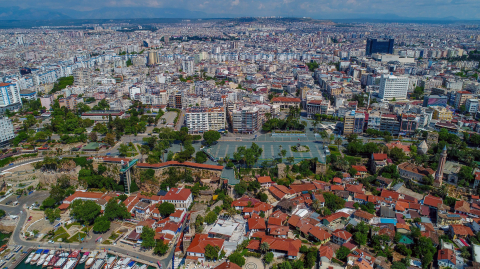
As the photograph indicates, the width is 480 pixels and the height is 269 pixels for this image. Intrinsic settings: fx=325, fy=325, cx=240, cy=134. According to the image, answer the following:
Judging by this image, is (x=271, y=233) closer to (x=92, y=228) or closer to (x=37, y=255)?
(x=92, y=228)

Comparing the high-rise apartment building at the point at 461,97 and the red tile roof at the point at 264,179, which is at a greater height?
the high-rise apartment building at the point at 461,97

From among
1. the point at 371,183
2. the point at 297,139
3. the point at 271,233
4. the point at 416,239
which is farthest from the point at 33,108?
the point at 416,239

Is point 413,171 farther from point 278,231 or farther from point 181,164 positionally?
point 181,164

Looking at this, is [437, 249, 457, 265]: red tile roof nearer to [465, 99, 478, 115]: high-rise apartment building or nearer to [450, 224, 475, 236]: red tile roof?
[450, 224, 475, 236]: red tile roof

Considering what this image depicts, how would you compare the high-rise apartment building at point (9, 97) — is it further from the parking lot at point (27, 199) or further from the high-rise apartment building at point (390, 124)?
the high-rise apartment building at point (390, 124)

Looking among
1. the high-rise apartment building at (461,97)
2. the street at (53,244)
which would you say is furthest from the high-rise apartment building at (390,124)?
the street at (53,244)

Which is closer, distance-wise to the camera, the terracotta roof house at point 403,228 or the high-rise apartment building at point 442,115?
the terracotta roof house at point 403,228

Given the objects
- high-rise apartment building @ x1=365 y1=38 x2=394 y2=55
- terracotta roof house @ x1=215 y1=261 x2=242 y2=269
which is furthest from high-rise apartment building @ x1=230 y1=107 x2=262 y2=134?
high-rise apartment building @ x1=365 y1=38 x2=394 y2=55
